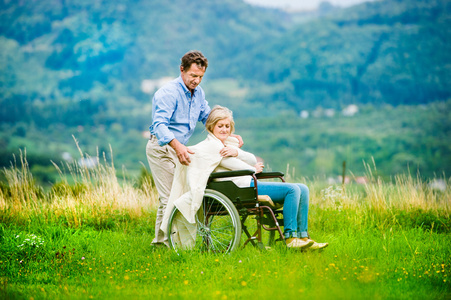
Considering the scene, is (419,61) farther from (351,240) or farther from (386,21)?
(351,240)

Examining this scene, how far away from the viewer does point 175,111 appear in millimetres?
4086

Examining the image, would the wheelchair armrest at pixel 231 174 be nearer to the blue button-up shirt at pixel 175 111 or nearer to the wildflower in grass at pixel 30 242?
the blue button-up shirt at pixel 175 111

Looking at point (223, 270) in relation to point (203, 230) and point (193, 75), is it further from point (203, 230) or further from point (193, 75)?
point (193, 75)

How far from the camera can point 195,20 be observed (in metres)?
107

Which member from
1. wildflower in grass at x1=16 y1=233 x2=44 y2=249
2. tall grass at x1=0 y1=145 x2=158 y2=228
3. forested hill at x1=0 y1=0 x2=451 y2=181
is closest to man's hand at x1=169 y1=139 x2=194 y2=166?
wildflower in grass at x1=16 y1=233 x2=44 y2=249

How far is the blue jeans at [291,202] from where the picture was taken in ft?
11.9

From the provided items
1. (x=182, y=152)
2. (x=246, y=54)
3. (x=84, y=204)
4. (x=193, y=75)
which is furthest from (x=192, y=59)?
(x=246, y=54)

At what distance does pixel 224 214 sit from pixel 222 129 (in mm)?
669

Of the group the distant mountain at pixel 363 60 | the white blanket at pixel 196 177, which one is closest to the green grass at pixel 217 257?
the white blanket at pixel 196 177

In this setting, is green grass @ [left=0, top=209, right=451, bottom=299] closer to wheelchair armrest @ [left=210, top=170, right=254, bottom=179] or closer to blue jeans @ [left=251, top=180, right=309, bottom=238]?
blue jeans @ [left=251, top=180, right=309, bottom=238]

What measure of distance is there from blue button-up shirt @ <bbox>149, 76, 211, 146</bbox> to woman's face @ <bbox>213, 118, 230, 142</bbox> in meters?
0.34

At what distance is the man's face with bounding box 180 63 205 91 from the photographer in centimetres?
395

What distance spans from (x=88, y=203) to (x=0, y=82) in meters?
83.3

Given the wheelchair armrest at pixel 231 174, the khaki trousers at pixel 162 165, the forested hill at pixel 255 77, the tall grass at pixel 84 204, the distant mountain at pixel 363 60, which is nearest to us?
the wheelchair armrest at pixel 231 174
